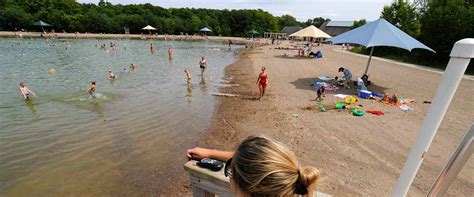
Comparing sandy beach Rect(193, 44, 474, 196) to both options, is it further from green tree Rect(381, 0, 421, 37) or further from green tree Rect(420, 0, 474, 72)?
green tree Rect(381, 0, 421, 37)

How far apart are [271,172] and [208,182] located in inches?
34.9

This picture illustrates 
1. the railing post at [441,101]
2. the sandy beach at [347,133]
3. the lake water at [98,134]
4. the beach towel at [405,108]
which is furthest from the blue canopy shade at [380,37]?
the railing post at [441,101]

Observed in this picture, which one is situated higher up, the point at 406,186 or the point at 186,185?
the point at 406,186

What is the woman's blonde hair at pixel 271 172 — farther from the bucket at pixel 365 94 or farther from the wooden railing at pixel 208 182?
the bucket at pixel 365 94

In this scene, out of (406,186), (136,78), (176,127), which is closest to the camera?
(406,186)

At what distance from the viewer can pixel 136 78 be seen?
17688mm

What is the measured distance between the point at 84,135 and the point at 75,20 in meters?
63.9

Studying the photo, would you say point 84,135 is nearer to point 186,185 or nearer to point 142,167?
point 142,167

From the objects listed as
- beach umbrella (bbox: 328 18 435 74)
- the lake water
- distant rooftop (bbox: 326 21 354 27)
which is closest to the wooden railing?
the lake water

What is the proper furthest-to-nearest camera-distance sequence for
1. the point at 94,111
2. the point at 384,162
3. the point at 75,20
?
the point at 75,20 → the point at 94,111 → the point at 384,162

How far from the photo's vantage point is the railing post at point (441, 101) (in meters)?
1.41

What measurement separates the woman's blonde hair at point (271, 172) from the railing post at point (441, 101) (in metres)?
0.83

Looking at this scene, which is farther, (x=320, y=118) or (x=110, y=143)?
(x=320, y=118)

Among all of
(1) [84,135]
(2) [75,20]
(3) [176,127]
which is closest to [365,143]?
(3) [176,127]
